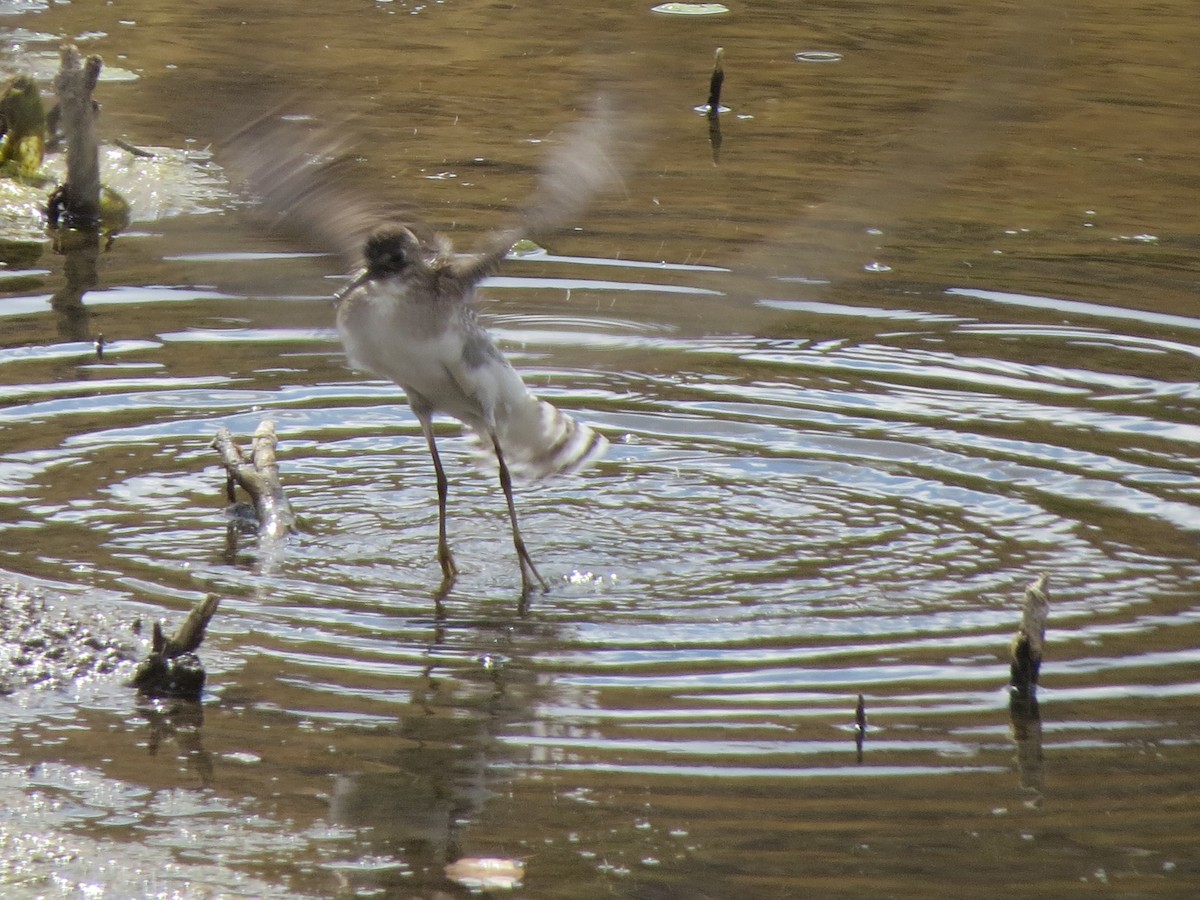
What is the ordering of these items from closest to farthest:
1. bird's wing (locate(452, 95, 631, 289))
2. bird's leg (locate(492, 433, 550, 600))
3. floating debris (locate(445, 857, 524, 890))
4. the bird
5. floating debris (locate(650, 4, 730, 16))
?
floating debris (locate(445, 857, 524, 890)) → bird's wing (locate(452, 95, 631, 289)) → the bird → bird's leg (locate(492, 433, 550, 600)) → floating debris (locate(650, 4, 730, 16))

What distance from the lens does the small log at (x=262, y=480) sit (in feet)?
22.3

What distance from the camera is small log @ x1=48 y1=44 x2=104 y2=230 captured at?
35.4 ft

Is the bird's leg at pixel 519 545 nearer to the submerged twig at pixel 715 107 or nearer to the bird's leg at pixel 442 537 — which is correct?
Result: the bird's leg at pixel 442 537

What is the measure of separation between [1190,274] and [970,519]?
385 centimetres

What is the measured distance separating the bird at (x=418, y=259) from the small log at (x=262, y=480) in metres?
0.58

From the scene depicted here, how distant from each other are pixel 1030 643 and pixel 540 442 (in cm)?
235

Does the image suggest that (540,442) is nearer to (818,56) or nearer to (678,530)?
(678,530)

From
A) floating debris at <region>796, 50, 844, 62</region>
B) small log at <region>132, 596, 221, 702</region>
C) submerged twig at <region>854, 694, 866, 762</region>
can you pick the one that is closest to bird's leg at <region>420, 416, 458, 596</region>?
small log at <region>132, 596, 221, 702</region>

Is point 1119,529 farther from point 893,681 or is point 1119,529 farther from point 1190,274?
point 1190,274

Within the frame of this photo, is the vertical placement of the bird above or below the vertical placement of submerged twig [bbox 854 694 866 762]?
above

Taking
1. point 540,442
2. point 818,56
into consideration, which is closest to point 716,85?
point 818,56

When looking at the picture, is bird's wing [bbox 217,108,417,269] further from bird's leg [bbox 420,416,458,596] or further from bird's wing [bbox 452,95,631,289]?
bird's leg [bbox 420,416,458,596]

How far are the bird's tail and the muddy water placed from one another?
226mm

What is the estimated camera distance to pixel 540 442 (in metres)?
7.09
